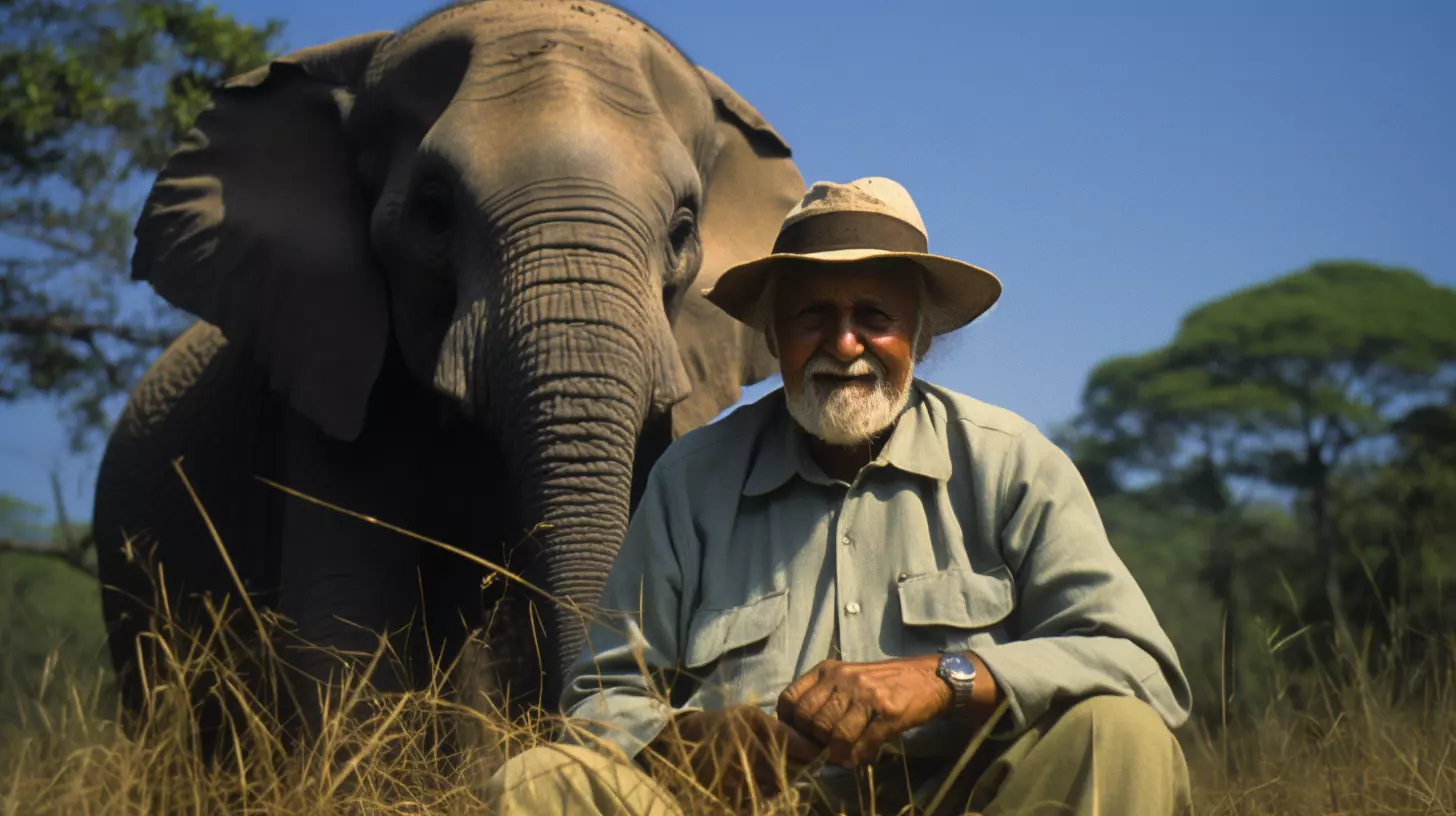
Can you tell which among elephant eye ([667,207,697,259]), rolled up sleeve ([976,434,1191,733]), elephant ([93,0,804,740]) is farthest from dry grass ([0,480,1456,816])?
elephant eye ([667,207,697,259])

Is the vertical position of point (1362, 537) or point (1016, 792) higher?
point (1016, 792)

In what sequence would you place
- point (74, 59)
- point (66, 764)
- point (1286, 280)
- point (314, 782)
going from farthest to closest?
point (1286, 280)
point (74, 59)
point (66, 764)
point (314, 782)

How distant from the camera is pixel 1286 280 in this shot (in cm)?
2880

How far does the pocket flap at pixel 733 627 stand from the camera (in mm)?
3418

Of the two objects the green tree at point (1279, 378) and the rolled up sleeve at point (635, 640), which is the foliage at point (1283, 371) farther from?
the rolled up sleeve at point (635, 640)

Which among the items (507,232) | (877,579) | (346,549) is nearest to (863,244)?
(877,579)

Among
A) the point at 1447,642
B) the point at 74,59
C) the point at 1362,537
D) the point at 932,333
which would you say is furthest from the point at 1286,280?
the point at 932,333

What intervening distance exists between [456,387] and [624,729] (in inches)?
116

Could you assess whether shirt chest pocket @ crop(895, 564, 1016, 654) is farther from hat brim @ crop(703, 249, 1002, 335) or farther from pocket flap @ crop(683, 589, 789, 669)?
hat brim @ crop(703, 249, 1002, 335)

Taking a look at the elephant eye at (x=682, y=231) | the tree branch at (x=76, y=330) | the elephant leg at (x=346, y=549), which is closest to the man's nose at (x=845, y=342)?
the elephant eye at (x=682, y=231)

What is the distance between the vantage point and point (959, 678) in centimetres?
311

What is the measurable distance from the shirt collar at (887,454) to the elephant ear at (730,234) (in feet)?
10.5

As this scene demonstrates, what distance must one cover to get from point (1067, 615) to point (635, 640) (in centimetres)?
69

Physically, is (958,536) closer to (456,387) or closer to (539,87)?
(456,387)
